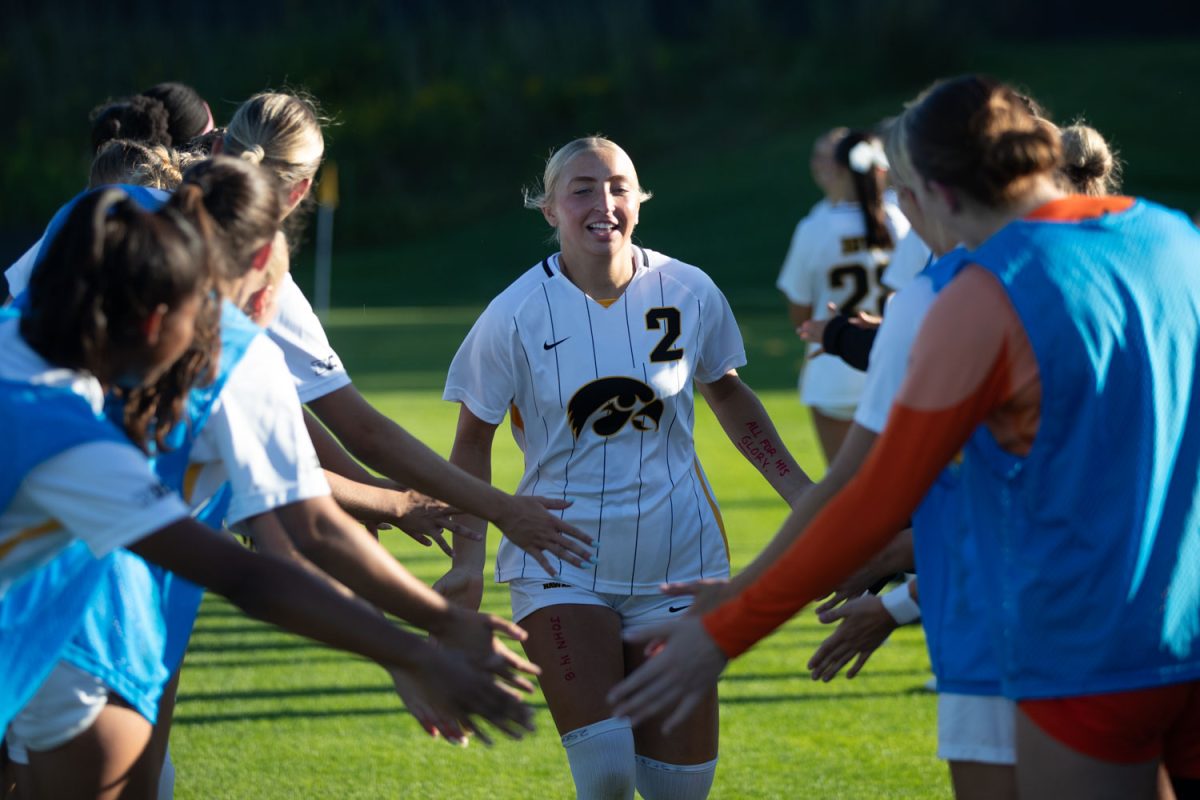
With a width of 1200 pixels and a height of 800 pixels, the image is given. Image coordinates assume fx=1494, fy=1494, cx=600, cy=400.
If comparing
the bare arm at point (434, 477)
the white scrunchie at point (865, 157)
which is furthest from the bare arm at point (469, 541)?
the white scrunchie at point (865, 157)

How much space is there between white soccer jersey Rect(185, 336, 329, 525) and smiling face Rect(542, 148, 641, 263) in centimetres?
162

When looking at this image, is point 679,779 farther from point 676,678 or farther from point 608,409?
point 676,678

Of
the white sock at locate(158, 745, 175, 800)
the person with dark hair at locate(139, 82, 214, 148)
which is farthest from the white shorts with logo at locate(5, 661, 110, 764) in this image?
the person with dark hair at locate(139, 82, 214, 148)

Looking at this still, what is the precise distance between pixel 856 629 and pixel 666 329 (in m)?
1.27

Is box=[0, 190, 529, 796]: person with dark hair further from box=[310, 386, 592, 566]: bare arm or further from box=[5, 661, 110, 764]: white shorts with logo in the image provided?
box=[310, 386, 592, 566]: bare arm

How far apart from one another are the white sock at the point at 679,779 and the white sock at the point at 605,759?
15 cm

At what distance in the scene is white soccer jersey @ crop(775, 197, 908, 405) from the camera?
8227 mm

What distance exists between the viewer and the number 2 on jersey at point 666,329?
4.37 metres

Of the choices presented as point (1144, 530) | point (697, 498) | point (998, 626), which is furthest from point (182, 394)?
point (697, 498)

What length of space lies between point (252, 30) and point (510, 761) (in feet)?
171

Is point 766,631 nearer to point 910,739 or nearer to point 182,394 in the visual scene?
point 182,394

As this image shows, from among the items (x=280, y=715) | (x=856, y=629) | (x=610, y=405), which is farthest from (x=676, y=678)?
(x=280, y=715)

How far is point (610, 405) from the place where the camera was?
169 inches

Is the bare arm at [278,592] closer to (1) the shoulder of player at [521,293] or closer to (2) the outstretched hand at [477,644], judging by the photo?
(2) the outstretched hand at [477,644]
